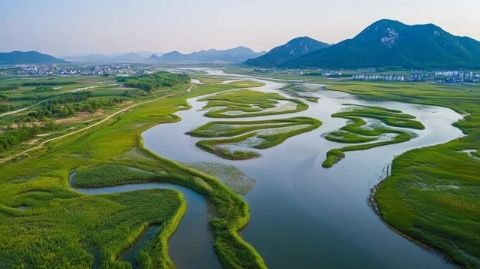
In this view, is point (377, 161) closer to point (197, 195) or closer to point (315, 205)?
point (315, 205)

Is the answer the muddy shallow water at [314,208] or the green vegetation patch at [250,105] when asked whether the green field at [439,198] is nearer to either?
the muddy shallow water at [314,208]

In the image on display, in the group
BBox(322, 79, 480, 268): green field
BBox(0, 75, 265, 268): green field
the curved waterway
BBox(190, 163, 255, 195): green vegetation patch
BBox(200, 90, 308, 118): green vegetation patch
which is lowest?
the curved waterway

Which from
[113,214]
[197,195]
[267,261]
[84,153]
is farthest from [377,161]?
[84,153]

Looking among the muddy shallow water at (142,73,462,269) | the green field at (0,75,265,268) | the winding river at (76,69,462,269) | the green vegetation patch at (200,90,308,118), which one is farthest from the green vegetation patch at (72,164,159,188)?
the green vegetation patch at (200,90,308,118)

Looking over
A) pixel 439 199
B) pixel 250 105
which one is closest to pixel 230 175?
pixel 439 199

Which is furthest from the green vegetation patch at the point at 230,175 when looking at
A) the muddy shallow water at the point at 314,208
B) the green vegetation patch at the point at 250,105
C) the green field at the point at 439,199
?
the green vegetation patch at the point at 250,105

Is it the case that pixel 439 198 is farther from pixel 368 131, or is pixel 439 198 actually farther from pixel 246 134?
pixel 246 134

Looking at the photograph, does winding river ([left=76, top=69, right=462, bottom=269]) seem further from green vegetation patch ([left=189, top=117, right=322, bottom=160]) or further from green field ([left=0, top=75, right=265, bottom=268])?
green vegetation patch ([left=189, top=117, right=322, bottom=160])
